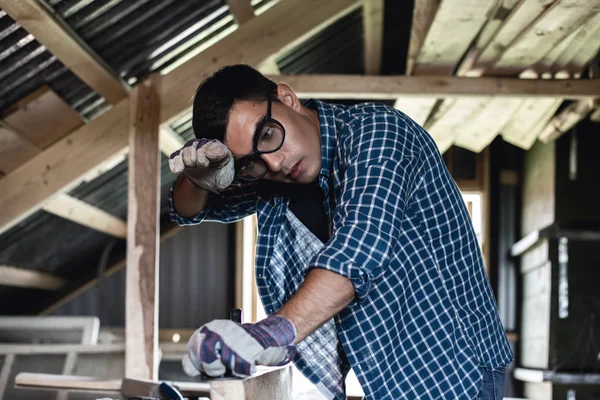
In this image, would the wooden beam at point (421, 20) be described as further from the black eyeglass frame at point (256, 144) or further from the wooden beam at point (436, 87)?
the black eyeglass frame at point (256, 144)

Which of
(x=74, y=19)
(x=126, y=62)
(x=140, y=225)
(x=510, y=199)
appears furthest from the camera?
(x=510, y=199)

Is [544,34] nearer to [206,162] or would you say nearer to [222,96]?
[222,96]

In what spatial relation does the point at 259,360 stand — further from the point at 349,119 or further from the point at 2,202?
the point at 2,202

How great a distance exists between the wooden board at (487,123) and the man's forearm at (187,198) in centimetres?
372

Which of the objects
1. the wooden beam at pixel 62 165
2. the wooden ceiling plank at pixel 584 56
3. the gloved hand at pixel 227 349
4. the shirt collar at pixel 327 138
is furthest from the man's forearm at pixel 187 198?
the wooden ceiling plank at pixel 584 56

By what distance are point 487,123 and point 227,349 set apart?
5039 millimetres

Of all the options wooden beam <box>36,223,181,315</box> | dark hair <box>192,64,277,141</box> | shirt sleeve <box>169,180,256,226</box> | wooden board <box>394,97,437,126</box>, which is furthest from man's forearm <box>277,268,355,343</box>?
wooden beam <box>36,223,181,315</box>

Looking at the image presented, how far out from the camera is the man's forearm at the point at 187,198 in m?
2.09

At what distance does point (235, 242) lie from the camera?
810 centimetres

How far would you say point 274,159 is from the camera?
69.8 inches

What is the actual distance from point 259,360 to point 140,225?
10.4 ft

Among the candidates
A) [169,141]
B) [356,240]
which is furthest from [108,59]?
[356,240]

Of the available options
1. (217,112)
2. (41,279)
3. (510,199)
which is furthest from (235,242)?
(217,112)

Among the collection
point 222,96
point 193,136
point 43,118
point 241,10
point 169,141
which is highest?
point 241,10
